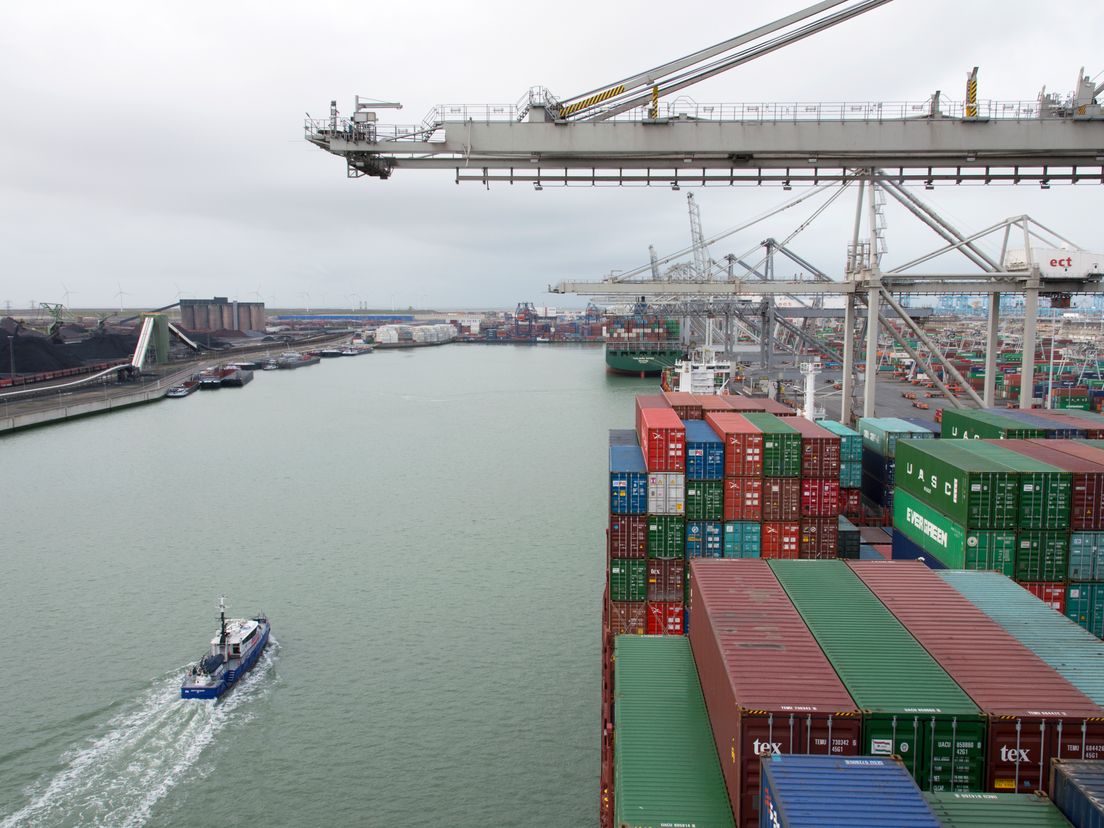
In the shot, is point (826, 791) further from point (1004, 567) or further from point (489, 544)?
point (489, 544)

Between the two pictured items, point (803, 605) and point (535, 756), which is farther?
point (535, 756)

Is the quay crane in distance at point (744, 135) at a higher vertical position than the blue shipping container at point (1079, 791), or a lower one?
higher

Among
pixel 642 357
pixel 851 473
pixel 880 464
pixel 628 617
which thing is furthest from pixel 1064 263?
pixel 642 357

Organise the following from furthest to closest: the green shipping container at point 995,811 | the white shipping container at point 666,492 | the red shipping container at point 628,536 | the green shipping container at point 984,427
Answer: the green shipping container at point 984,427
the white shipping container at point 666,492
the red shipping container at point 628,536
the green shipping container at point 995,811

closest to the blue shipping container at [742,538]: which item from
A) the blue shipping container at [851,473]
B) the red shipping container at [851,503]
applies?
the red shipping container at [851,503]

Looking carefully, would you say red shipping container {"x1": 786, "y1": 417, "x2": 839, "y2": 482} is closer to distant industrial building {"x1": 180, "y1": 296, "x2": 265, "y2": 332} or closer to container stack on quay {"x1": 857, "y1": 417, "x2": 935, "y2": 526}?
container stack on quay {"x1": 857, "y1": 417, "x2": 935, "y2": 526}

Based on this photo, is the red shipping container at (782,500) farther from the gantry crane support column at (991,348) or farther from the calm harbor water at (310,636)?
the gantry crane support column at (991,348)

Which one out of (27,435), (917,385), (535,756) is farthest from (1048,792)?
(917,385)
